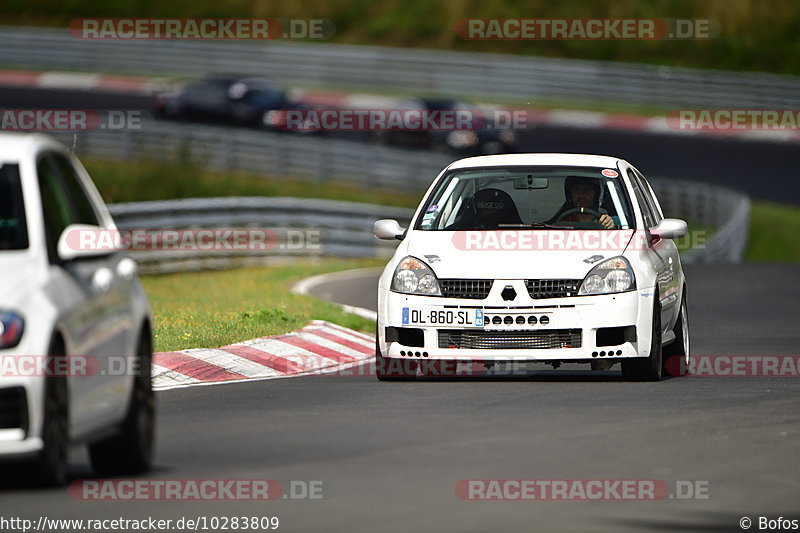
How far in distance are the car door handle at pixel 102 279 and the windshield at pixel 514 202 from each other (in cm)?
549

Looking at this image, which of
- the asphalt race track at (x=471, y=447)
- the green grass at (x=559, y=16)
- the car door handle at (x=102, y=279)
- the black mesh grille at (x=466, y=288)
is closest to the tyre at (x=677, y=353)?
the asphalt race track at (x=471, y=447)

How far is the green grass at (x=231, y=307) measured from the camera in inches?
634

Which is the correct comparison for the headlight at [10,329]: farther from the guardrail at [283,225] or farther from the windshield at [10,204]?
the guardrail at [283,225]

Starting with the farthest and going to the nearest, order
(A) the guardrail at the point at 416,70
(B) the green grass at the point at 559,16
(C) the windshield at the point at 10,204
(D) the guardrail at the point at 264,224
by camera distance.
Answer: (B) the green grass at the point at 559,16 < (A) the guardrail at the point at 416,70 < (D) the guardrail at the point at 264,224 < (C) the windshield at the point at 10,204

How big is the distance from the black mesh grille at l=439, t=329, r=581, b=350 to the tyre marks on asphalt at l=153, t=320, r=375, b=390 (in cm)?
182

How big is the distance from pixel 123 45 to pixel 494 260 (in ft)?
146

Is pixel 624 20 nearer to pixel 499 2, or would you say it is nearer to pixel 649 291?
pixel 499 2

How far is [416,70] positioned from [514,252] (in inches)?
1598

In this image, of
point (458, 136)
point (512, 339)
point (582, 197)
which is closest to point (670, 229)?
point (582, 197)

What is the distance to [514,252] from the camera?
1349 cm

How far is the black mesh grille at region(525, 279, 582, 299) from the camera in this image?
1326 cm

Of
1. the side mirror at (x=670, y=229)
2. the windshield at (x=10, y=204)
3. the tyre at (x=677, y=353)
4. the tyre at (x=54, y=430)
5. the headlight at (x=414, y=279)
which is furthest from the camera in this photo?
the tyre at (x=677, y=353)

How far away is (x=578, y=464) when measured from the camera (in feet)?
31.2

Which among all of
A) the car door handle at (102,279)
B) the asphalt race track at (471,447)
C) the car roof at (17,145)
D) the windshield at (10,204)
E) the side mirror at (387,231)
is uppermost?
the car roof at (17,145)
